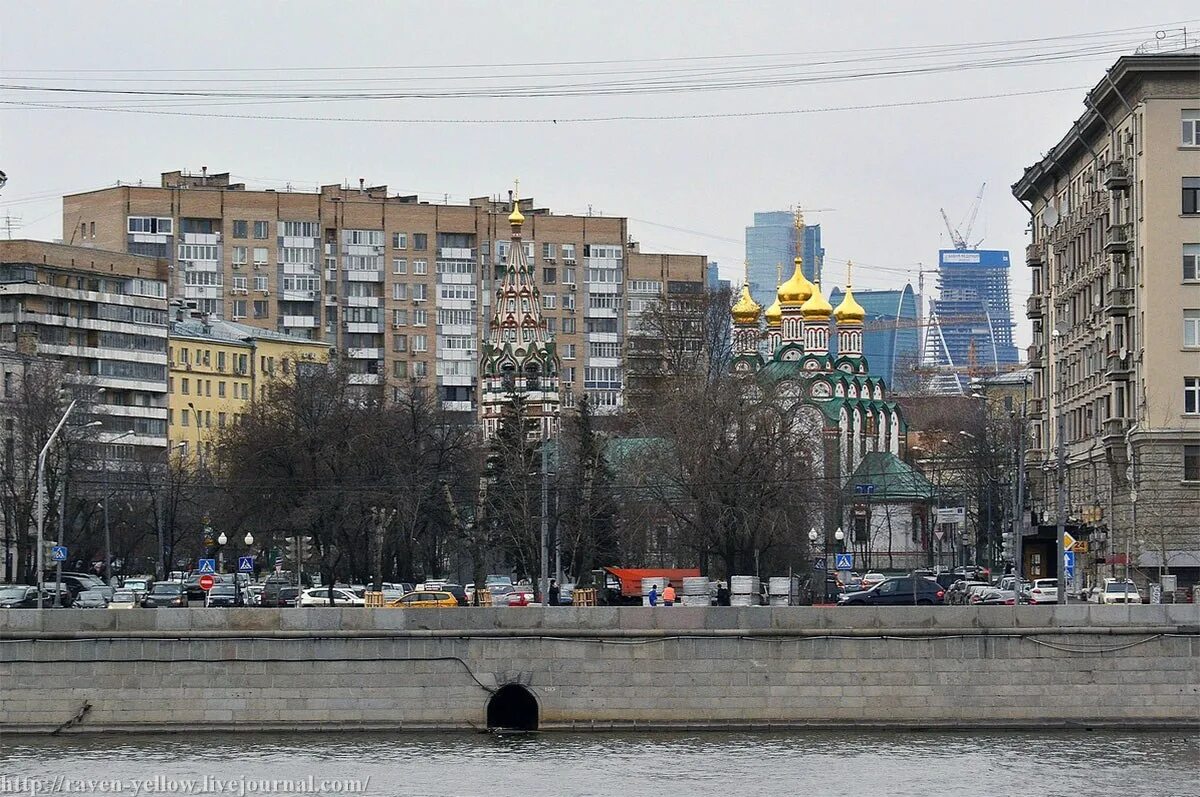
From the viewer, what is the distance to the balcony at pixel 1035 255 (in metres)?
101

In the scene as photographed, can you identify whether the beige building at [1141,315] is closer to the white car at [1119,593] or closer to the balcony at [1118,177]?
the balcony at [1118,177]

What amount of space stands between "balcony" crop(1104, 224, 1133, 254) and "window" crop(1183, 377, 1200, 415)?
5420mm

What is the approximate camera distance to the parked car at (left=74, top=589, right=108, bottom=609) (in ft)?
242

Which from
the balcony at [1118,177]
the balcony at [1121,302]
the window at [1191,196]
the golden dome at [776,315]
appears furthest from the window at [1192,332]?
the golden dome at [776,315]

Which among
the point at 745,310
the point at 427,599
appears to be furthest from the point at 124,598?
the point at 745,310

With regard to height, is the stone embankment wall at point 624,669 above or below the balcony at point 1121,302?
below

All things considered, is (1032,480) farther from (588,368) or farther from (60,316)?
(588,368)

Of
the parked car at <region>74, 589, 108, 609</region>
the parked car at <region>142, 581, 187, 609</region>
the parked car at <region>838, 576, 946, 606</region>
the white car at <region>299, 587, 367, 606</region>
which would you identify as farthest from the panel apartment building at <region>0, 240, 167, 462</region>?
the parked car at <region>838, 576, 946, 606</region>

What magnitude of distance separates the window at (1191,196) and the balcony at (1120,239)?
303 cm

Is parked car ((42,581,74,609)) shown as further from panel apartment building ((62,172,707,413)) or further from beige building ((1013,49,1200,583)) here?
panel apartment building ((62,172,707,413))

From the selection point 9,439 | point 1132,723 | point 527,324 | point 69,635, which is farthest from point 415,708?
point 527,324

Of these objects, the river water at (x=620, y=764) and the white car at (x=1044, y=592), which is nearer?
the river water at (x=620, y=764)

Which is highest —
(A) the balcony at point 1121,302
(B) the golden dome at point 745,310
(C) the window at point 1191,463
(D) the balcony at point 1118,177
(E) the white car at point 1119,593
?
(B) the golden dome at point 745,310

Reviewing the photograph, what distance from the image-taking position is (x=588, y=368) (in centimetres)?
17988
